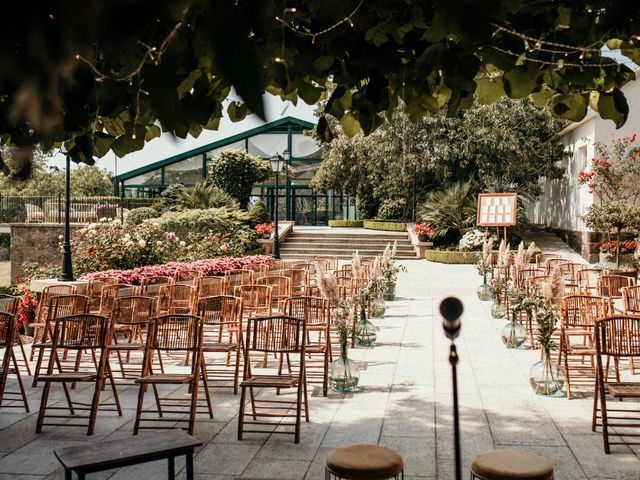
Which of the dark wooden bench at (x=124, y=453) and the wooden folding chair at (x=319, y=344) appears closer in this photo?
the dark wooden bench at (x=124, y=453)

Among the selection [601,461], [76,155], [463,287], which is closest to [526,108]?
[463,287]

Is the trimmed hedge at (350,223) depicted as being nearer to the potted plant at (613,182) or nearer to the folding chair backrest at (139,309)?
the potted plant at (613,182)

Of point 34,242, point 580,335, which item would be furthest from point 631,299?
point 34,242

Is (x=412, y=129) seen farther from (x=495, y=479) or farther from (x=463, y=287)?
(x=495, y=479)

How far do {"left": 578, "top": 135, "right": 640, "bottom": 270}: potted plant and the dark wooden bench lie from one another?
17023 mm

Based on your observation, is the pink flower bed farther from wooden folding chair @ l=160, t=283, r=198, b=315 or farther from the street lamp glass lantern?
the street lamp glass lantern

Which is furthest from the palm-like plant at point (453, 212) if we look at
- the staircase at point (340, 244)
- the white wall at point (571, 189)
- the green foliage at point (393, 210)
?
the green foliage at point (393, 210)

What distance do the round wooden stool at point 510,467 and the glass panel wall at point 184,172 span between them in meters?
39.0

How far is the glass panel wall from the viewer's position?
137 feet

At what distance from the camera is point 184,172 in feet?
138

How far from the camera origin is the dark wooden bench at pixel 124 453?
3.91m

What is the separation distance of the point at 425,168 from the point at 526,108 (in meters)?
4.62

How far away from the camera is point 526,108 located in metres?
27.9

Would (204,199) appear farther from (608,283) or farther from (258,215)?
(608,283)
